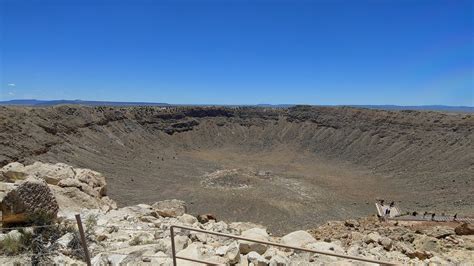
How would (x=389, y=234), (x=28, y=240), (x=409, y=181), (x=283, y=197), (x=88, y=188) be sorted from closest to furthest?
1. (x=28, y=240)
2. (x=389, y=234)
3. (x=88, y=188)
4. (x=283, y=197)
5. (x=409, y=181)

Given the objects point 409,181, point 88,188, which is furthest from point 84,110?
point 409,181

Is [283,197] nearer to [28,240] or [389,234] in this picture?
[389,234]

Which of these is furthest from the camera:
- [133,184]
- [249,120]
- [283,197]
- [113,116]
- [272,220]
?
[249,120]

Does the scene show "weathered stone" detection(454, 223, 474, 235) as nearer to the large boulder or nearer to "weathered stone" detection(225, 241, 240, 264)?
"weathered stone" detection(225, 241, 240, 264)

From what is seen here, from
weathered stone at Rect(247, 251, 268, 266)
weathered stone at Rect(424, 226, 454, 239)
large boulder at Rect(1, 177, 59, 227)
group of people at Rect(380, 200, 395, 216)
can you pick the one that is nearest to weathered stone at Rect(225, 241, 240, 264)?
weathered stone at Rect(247, 251, 268, 266)

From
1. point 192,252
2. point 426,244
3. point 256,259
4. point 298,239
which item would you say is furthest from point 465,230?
point 192,252

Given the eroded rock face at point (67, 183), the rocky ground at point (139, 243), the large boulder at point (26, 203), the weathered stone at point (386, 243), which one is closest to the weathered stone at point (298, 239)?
the rocky ground at point (139, 243)
